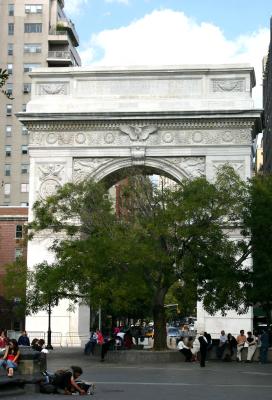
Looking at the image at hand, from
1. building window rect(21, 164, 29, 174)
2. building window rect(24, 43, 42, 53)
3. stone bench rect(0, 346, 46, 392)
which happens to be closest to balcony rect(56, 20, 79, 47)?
building window rect(24, 43, 42, 53)

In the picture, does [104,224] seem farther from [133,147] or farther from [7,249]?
[7,249]

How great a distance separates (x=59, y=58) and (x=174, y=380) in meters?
65.8

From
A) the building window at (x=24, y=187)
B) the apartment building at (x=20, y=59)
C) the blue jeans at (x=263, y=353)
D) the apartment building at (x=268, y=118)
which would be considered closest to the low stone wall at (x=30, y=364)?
the blue jeans at (x=263, y=353)

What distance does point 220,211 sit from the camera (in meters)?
38.8

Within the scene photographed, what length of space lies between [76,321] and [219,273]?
14.1 m

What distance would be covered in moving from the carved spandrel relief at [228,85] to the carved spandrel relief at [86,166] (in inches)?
281

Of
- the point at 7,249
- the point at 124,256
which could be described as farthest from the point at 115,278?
the point at 7,249

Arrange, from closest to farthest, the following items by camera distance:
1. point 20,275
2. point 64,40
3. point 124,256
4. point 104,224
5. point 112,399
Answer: point 112,399 < point 124,256 < point 104,224 < point 20,275 < point 64,40

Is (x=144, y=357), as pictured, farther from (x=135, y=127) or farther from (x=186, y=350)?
(x=135, y=127)

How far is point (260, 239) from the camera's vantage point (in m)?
41.3

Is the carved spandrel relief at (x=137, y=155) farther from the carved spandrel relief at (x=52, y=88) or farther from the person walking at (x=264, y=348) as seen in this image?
the person walking at (x=264, y=348)

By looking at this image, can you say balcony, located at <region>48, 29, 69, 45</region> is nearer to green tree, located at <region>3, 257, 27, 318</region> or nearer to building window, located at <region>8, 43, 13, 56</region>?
building window, located at <region>8, 43, 13, 56</region>

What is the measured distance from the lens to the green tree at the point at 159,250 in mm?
37719

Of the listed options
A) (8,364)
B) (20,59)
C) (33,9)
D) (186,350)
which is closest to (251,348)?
(186,350)
